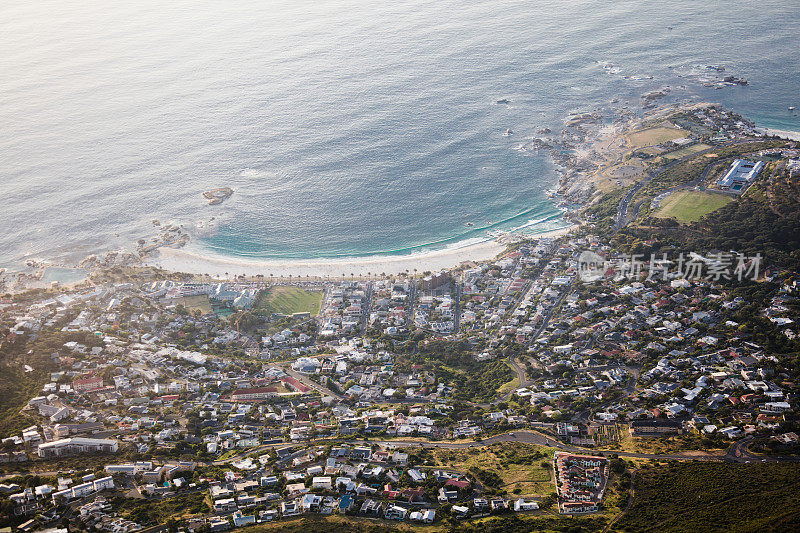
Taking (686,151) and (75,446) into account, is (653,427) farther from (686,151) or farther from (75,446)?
(686,151)

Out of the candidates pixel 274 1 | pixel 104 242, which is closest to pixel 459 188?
pixel 104 242

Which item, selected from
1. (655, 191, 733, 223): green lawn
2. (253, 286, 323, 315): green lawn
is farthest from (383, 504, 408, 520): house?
(655, 191, 733, 223): green lawn

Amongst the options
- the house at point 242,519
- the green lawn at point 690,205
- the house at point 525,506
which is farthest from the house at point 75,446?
the green lawn at point 690,205

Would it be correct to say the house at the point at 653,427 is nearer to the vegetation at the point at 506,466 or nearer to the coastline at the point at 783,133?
the vegetation at the point at 506,466

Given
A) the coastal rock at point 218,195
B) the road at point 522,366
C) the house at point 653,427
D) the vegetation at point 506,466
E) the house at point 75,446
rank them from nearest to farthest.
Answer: the vegetation at point 506,466 < the house at point 75,446 < the house at point 653,427 < the road at point 522,366 < the coastal rock at point 218,195

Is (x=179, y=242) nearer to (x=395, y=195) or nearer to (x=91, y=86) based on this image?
(x=395, y=195)
